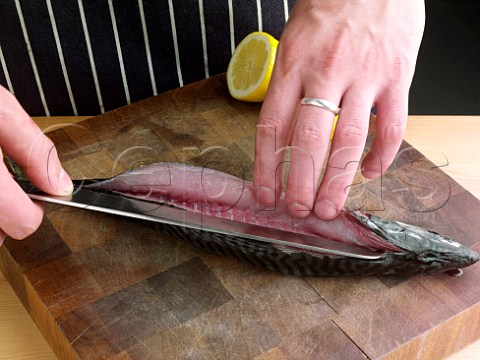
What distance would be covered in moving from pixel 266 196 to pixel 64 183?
0.40 metres

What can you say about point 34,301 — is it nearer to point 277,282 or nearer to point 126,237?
point 126,237

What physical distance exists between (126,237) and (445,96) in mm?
1703

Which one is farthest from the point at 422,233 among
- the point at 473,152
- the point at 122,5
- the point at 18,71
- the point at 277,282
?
the point at 18,71

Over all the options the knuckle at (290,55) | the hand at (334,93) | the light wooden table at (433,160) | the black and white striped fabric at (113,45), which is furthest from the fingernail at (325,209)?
the black and white striped fabric at (113,45)

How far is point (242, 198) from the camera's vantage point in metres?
1.50

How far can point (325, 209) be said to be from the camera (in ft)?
4.50

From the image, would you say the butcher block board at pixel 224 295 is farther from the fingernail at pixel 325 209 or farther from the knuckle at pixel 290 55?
the knuckle at pixel 290 55

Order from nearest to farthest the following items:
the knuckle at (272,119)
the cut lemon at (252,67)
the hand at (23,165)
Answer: the hand at (23,165), the knuckle at (272,119), the cut lemon at (252,67)

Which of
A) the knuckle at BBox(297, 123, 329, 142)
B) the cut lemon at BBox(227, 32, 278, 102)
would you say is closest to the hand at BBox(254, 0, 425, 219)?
the knuckle at BBox(297, 123, 329, 142)

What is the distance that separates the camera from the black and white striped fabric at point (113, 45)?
184cm

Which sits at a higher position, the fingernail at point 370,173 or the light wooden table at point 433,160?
the fingernail at point 370,173

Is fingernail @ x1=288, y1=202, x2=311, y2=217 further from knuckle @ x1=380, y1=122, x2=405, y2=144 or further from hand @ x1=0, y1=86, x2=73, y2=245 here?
hand @ x1=0, y1=86, x2=73, y2=245

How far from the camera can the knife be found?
1.40 metres

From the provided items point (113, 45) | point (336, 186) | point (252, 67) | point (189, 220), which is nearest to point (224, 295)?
point (189, 220)
